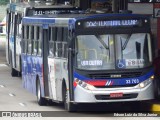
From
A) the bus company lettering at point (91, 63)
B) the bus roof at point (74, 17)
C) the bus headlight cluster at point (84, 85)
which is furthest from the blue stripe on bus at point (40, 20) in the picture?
the bus headlight cluster at point (84, 85)

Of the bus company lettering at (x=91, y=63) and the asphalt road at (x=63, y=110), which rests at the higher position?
the bus company lettering at (x=91, y=63)

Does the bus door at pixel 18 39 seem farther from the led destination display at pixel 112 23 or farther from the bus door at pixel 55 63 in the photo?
the led destination display at pixel 112 23

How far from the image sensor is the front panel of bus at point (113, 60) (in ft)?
69.3

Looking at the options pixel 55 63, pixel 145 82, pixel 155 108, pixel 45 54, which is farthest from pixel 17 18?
pixel 145 82

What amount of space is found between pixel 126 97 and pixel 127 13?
7.90ft

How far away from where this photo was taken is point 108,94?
69.3 feet

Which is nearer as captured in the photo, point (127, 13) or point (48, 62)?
point (127, 13)

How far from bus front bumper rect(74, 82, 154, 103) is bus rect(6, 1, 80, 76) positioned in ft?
32.6

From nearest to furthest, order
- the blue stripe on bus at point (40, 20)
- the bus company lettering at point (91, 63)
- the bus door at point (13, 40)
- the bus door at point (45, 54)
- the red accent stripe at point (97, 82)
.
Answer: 1. the red accent stripe at point (97, 82)
2. the bus company lettering at point (91, 63)
3. the blue stripe on bus at point (40, 20)
4. the bus door at point (45, 54)
5. the bus door at point (13, 40)

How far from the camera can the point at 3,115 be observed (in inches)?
856

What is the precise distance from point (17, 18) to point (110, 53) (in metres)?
15.1

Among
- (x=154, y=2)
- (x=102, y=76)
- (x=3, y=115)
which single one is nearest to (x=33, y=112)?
(x=3, y=115)

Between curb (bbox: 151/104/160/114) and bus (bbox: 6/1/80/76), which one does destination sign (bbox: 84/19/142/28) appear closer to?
curb (bbox: 151/104/160/114)

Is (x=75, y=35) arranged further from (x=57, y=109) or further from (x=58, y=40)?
(x=57, y=109)
